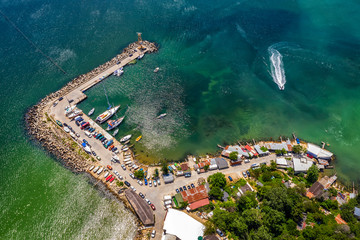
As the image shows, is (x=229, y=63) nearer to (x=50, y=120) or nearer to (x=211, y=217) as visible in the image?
(x=211, y=217)

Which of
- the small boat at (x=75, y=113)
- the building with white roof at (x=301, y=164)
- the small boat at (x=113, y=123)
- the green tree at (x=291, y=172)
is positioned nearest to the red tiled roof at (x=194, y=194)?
the green tree at (x=291, y=172)

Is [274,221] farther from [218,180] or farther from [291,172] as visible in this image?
[291,172]

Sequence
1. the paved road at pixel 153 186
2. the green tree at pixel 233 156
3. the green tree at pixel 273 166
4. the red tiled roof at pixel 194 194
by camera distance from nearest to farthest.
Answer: the paved road at pixel 153 186, the red tiled roof at pixel 194 194, the green tree at pixel 273 166, the green tree at pixel 233 156

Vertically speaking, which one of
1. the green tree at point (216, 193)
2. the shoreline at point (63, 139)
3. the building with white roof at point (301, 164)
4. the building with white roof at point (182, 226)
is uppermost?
the shoreline at point (63, 139)

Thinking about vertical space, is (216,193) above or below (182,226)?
above

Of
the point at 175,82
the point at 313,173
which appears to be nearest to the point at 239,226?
the point at 313,173

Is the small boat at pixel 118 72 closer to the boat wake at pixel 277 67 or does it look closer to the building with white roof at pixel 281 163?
the boat wake at pixel 277 67

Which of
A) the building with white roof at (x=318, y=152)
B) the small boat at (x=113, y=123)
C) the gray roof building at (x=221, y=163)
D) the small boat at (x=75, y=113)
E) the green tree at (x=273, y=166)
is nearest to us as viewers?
the green tree at (x=273, y=166)
